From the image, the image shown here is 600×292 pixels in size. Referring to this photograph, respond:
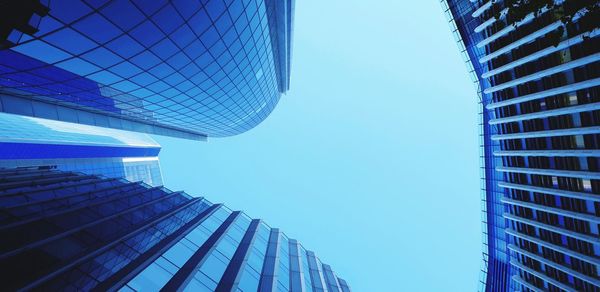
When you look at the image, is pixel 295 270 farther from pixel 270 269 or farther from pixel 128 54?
pixel 128 54

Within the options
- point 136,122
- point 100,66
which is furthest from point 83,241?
point 136,122

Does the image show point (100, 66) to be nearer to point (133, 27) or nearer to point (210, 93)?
point (133, 27)

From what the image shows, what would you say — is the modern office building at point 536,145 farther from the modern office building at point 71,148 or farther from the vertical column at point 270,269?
the modern office building at point 71,148

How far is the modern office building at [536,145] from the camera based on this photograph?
29.6 m

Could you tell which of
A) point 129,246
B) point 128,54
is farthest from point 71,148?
point 128,54

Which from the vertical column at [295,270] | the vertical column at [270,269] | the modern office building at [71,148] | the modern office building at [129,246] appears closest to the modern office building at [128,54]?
the modern office building at [129,246]

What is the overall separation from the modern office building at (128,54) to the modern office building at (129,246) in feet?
23.9

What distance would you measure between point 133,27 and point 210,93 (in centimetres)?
1704

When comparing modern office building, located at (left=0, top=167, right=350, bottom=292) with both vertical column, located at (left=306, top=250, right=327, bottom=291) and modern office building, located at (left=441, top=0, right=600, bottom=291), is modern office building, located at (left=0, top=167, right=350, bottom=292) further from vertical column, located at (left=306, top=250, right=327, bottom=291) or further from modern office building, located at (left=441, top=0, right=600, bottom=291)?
modern office building, located at (left=441, top=0, right=600, bottom=291)

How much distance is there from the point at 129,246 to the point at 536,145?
134 ft

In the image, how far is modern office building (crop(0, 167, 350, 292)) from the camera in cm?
1512

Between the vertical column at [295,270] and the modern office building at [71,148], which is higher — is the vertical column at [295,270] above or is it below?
below

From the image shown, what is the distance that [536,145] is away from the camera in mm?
37562

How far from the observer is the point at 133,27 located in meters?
17.7
